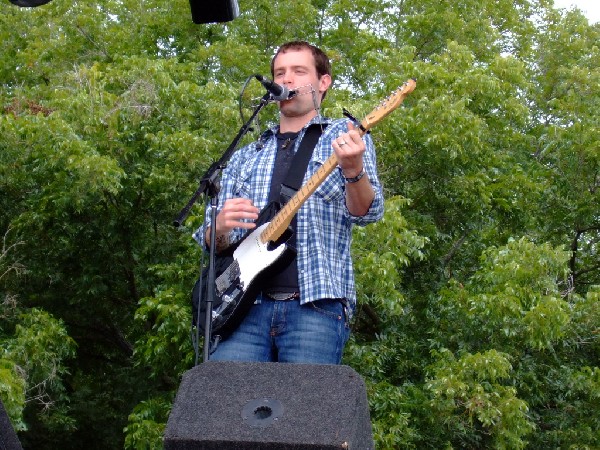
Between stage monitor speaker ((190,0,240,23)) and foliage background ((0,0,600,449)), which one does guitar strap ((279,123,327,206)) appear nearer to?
stage monitor speaker ((190,0,240,23))

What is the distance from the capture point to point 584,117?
8.54 metres

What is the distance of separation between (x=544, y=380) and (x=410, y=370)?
898 mm

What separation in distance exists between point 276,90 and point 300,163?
26 cm

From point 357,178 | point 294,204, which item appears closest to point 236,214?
point 294,204

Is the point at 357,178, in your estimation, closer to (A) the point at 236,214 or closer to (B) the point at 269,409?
(A) the point at 236,214

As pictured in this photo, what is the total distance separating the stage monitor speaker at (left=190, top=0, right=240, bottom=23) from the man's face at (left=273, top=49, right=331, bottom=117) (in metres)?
0.39

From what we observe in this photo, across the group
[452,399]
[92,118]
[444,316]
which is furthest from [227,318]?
[92,118]

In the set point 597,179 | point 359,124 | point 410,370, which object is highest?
point 359,124

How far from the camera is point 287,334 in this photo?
3230mm

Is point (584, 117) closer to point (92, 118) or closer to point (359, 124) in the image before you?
point (92, 118)

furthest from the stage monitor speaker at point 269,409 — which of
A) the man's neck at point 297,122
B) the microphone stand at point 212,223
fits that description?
the man's neck at point 297,122

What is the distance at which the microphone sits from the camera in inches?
131

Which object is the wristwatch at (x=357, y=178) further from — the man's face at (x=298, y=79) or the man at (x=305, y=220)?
the man's face at (x=298, y=79)

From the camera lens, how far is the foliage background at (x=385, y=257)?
6020 millimetres
